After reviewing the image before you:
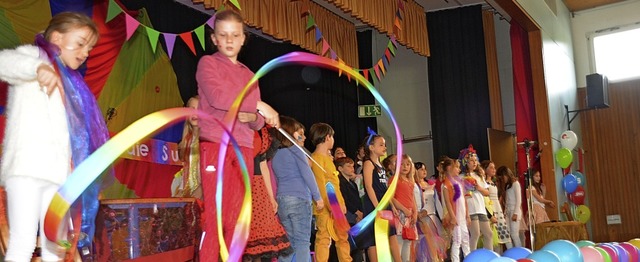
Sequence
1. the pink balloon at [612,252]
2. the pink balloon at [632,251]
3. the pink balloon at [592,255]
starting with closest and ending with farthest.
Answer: the pink balloon at [592,255] → the pink balloon at [612,252] → the pink balloon at [632,251]

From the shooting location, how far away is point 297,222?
361cm

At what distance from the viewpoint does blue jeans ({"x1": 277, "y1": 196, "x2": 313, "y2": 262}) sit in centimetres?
352

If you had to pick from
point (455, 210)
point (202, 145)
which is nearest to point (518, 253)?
point (202, 145)

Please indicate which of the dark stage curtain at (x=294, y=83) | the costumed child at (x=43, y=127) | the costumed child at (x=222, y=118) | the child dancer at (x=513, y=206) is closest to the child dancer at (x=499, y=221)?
the child dancer at (x=513, y=206)

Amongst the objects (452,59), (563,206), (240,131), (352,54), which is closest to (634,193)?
(563,206)

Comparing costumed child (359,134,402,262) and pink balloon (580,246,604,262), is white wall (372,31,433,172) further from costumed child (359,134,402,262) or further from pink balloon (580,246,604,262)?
pink balloon (580,246,604,262)

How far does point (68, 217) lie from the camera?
220 centimetres

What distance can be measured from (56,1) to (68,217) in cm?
446

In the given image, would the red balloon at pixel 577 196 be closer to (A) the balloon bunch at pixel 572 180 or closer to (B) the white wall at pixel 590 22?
(A) the balloon bunch at pixel 572 180

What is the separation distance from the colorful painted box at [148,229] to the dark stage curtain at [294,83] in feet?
15.1

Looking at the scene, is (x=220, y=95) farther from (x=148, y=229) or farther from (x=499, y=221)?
(x=499, y=221)

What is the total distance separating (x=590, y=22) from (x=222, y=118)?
1073 centimetres

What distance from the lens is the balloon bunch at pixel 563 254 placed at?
3580 millimetres

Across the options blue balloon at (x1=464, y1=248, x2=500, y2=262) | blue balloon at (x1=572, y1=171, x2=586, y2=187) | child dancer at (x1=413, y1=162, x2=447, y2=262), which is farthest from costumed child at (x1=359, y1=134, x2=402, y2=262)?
blue balloon at (x1=572, y1=171, x2=586, y2=187)
